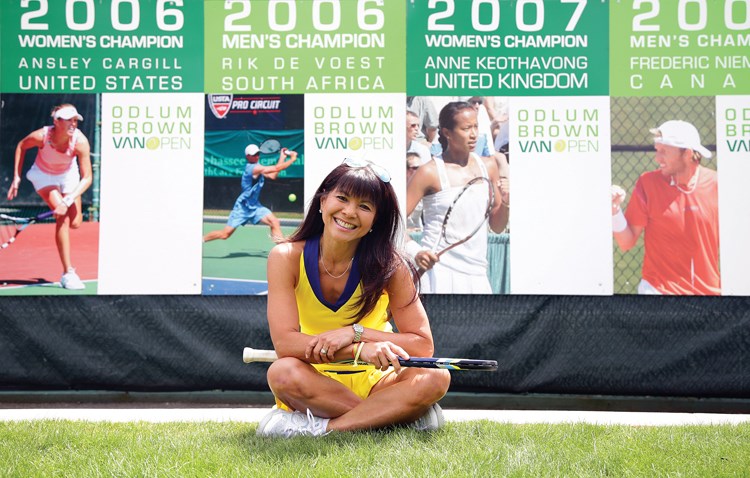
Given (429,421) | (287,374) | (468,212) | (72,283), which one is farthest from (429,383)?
(72,283)

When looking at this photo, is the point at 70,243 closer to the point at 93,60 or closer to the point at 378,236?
the point at 93,60

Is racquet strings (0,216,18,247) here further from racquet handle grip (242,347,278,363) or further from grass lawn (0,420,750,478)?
racquet handle grip (242,347,278,363)

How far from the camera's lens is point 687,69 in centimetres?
453

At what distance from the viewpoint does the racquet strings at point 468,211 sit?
4551mm

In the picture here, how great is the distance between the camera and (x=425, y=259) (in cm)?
455

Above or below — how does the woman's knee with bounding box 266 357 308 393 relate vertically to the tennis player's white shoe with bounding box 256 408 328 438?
above

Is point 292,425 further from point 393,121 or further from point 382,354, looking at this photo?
point 393,121

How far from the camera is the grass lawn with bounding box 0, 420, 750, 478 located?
2.63 m

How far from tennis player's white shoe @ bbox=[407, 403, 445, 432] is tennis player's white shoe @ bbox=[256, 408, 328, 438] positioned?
0.37m

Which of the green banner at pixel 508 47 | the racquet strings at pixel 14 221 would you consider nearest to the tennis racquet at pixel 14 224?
the racquet strings at pixel 14 221

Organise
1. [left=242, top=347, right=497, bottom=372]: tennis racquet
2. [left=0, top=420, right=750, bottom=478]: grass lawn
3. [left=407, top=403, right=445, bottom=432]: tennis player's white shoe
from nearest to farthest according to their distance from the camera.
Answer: [left=0, top=420, right=750, bottom=478]: grass lawn < [left=242, top=347, right=497, bottom=372]: tennis racquet < [left=407, top=403, right=445, bottom=432]: tennis player's white shoe

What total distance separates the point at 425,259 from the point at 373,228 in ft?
4.04

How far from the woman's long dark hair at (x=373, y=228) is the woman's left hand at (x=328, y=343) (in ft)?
0.71

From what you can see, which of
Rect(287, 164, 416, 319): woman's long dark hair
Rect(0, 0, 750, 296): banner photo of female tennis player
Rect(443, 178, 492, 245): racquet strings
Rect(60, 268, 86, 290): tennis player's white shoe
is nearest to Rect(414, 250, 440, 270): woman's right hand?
Rect(0, 0, 750, 296): banner photo of female tennis player
